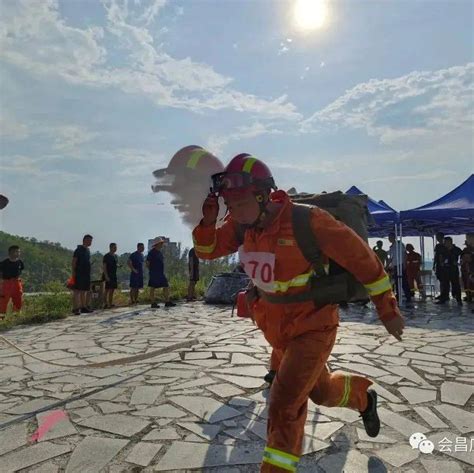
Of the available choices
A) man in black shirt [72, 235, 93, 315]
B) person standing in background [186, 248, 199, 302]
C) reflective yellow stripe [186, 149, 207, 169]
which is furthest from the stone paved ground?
person standing in background [186, 248, 199, 302]

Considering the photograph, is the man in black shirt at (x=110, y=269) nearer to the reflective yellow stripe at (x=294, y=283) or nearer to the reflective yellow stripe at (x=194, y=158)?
the reflective yellow stripe at (x=194, y=158)

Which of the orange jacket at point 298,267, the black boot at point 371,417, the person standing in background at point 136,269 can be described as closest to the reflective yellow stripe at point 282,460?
the orange jacket at point 298,267

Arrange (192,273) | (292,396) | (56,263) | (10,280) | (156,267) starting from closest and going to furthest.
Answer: (292,396), (10,280), (156,267), (192,273), (56,263)

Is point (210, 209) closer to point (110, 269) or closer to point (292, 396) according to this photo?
point (292, 396)

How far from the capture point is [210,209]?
9.73ft

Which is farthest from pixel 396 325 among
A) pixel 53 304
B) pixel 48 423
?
pixel 53 304

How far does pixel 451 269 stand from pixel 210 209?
12.2 m

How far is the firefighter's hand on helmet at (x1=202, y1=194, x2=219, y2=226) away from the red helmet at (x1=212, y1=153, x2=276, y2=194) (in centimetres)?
Result: 17

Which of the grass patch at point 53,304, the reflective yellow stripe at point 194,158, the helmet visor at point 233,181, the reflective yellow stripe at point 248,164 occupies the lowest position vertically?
the grass patch at point 53,304

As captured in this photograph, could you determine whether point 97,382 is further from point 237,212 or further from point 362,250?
point 362,250

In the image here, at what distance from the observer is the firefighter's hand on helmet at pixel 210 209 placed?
116 inches

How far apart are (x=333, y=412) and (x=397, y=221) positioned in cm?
974

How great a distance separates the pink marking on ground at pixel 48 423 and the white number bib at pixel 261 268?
7.02 ft

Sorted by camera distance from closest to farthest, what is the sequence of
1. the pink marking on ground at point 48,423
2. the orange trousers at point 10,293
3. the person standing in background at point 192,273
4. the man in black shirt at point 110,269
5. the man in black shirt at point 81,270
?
the pink marking on ground at point 48,423 < the orange trousers at point 10,293 < the man in black shirt at point 81,270 < the man in black shirt at point 110,269 < the person standing in background at point 192,273
